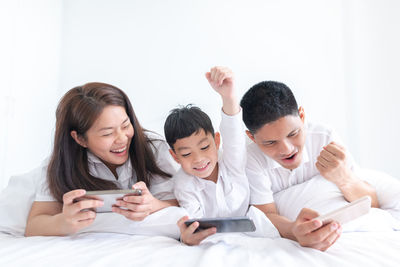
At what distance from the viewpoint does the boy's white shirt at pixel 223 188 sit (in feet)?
4.37

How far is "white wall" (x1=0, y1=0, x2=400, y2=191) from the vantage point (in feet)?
8.69

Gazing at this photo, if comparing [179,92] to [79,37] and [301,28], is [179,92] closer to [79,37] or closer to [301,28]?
[79,37]

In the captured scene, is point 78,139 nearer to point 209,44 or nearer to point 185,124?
point 185,124

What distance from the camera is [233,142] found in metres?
1.32

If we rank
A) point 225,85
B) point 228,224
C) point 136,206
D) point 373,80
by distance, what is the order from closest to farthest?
point 228,224
point 136,206
point 225,85
point 373,80

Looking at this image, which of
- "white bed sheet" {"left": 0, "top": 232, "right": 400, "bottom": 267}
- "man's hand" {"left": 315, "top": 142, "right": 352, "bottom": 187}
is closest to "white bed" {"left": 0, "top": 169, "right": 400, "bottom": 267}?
"white bed sheet" {"left": 0, "top": 232, "right": 400, "bottom": 267}

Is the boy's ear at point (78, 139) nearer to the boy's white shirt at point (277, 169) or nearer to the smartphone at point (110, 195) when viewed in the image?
the smartphone at point (110, 195)

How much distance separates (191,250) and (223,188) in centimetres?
48

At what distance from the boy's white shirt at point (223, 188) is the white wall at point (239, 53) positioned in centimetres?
126

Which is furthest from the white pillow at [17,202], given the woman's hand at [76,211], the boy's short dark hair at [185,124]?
the boy's short dark hair at [185,124]

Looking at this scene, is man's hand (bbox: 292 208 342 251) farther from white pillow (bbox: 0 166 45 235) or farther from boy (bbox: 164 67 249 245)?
white pillow (bbox: 0 166 45 235)

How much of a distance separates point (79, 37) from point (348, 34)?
226 centimetres

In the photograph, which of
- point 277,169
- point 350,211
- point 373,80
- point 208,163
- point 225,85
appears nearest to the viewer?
point 350,211

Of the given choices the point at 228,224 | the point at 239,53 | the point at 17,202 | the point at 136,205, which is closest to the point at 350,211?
the point at 228,224
